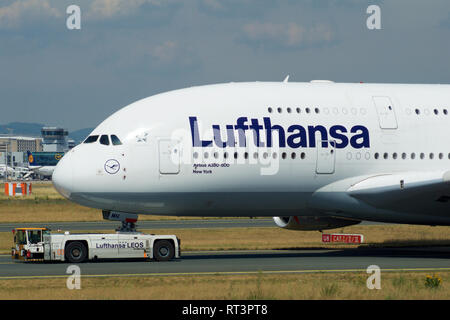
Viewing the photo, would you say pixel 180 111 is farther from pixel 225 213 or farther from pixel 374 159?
pixel 374 159

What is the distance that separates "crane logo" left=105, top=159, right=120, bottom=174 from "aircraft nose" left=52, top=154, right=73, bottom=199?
1305 mm

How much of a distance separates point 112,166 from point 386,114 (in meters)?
11.1

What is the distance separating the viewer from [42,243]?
30875 millimetres

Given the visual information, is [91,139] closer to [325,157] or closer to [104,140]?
[104,140]

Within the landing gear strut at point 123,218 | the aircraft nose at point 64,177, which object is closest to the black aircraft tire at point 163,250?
the landing gear strut at point 123,218

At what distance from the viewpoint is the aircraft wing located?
3139cm

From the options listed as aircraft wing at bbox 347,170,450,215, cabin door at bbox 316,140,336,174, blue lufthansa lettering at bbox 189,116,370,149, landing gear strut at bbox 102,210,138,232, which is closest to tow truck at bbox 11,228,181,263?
landing gear strut at bbox 102,210,138,232

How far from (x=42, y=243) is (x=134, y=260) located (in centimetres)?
353

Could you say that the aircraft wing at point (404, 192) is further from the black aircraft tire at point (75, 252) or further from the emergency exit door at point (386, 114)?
the black aircraft tire at point (75, 252)

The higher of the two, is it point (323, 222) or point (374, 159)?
point (374, 159)

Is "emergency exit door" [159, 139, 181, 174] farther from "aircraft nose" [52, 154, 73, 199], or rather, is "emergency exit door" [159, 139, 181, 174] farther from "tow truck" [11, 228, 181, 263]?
"aircraft nose" [52, 154, 73, 199]
